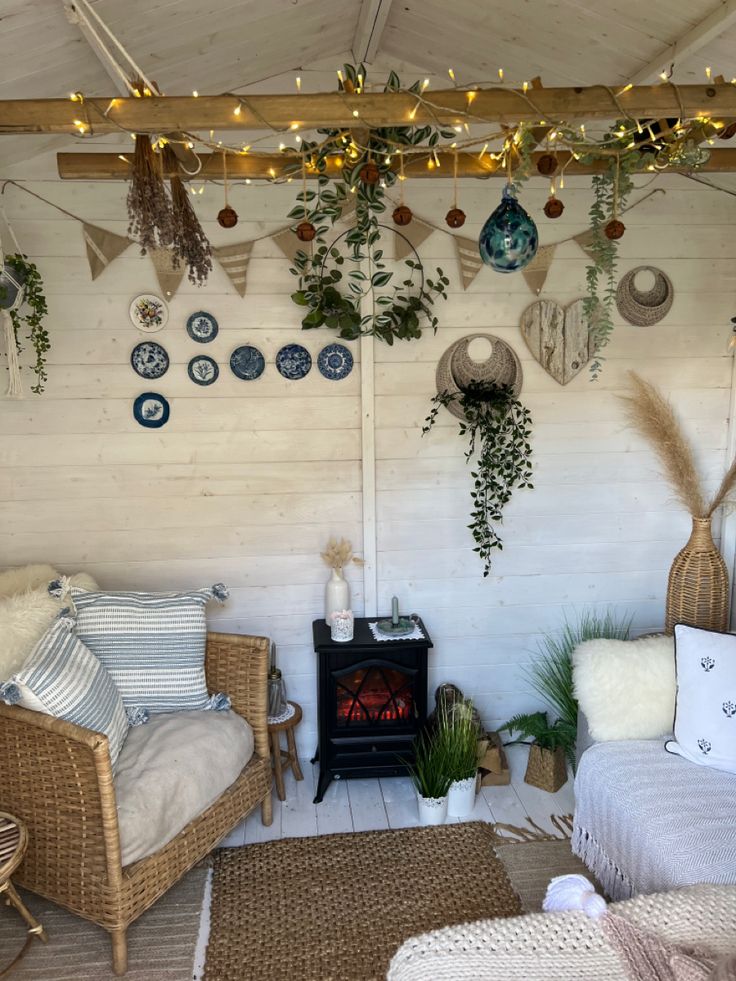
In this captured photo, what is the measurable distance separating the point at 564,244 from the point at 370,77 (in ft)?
3.24

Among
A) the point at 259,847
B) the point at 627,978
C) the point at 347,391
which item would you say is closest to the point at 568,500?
the point at 347,391

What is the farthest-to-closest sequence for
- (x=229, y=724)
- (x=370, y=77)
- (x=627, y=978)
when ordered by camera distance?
(x=370, y=77) < (x=229, y=724) < (x=627, y=978)

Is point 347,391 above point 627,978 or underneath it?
above

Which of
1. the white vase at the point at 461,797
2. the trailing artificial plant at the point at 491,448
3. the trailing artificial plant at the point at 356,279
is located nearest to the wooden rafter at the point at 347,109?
the trailing artificial plant at the point at 356,279

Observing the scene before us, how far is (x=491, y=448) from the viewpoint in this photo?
10.4 feet

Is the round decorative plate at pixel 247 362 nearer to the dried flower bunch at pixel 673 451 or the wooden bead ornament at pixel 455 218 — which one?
the wooden bead ornament at pixel 455 218

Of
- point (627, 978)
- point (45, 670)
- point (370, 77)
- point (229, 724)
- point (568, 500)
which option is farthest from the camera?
point (568, 500)

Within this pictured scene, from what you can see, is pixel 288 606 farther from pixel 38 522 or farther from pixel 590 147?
pixel 590 147

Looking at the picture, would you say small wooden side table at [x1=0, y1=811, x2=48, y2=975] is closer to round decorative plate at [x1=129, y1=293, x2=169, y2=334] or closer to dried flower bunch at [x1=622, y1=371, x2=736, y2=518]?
round decorative plate at [x1=129, y1=293, x2=169, y2=334]

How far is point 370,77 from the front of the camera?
9.95 ft

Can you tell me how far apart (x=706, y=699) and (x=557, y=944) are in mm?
1093

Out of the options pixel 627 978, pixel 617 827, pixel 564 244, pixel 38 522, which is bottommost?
pixel 617 827

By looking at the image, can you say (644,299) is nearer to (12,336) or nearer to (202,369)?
(202,369)

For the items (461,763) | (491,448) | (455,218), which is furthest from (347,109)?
(461,763)
